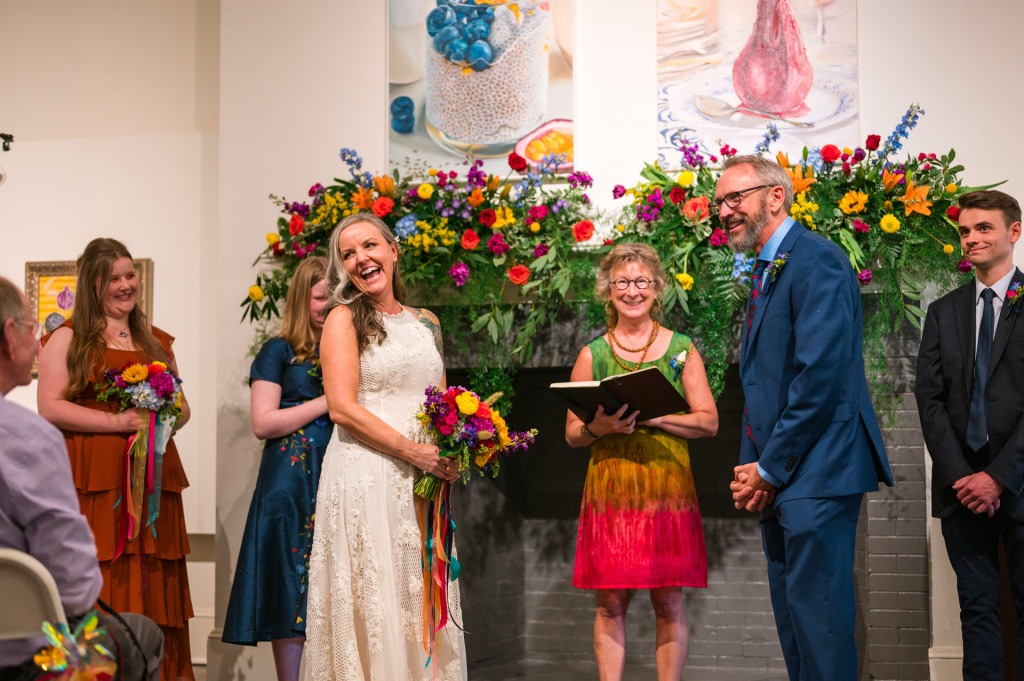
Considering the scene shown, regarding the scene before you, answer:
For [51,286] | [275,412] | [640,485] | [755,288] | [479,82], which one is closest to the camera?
[755,288]

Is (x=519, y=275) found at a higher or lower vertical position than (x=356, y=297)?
higher

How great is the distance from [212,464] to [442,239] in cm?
195

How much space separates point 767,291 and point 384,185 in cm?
194

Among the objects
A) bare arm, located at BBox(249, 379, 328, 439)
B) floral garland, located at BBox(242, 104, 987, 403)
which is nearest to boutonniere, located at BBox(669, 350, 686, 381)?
floral garland, located at BBox(242, 104, 987, 403)

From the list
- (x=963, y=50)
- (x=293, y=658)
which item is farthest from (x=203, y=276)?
(x=963, y=50)

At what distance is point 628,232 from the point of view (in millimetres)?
3900

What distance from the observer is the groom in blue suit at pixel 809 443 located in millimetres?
2539

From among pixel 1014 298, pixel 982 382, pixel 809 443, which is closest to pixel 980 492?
pixel 982 382

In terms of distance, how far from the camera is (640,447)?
332 cm

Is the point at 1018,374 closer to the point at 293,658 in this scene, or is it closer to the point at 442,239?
the point at 442,239

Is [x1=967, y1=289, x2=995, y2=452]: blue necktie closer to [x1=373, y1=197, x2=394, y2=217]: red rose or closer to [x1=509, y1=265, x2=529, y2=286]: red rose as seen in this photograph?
[x1=509, y1=265, x2=529, y2=286]: red rose

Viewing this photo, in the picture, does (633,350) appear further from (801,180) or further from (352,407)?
(352,407)

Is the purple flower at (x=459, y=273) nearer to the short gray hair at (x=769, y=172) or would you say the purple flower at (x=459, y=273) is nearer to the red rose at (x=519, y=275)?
the red rose at (x=519, y=275)

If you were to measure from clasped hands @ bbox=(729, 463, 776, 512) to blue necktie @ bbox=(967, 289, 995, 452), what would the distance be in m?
0.97
